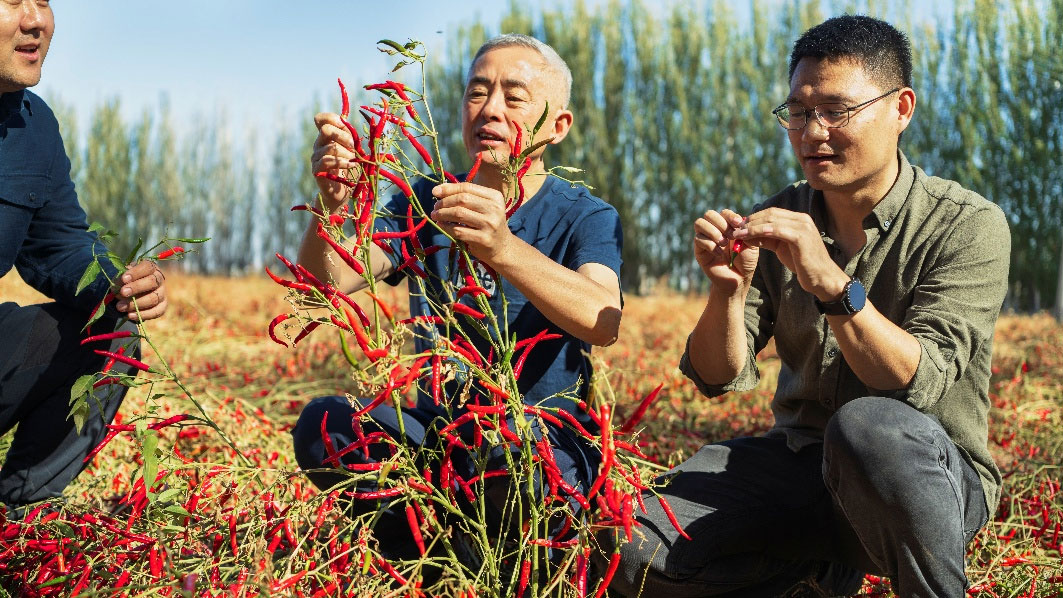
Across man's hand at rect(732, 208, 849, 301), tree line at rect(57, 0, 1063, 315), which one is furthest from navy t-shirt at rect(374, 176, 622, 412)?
tree line at rect(57, 0, 1063, 315)

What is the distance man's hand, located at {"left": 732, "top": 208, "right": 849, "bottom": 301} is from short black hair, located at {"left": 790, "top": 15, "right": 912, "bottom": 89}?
568 mm

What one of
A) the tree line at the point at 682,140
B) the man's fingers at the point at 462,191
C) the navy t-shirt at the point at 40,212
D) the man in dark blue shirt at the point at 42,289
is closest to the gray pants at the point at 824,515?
the man's fingers at the point at 462,191

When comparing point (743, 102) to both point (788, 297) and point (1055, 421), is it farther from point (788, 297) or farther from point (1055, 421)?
point (788, 297)

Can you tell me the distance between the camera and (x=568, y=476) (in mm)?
2215

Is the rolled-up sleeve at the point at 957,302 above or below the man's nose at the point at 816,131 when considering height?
below

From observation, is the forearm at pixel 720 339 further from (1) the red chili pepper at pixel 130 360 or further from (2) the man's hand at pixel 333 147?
(1) the red chili pepper at pixel 130 360

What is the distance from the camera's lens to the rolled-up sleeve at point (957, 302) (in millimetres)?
2053

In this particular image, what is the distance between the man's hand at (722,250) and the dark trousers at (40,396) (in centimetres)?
158

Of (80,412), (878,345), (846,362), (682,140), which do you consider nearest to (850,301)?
(878,345)

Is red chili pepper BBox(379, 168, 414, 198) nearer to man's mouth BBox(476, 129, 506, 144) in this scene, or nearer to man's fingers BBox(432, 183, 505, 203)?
man's fingers BBox(432, 183, 505, 203)

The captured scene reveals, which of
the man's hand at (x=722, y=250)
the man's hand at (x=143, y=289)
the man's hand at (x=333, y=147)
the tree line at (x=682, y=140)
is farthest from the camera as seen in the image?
the tree line at (x=682, y=140)

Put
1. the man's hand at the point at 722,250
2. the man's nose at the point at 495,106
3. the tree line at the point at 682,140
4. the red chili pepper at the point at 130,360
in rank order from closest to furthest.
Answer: the red chili pepper at the point at 130,360, the man's hand at the point at 722,250, the man's nose at the point at 495,106, the tree line at the point at 682,140

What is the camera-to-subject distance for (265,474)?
3291 millimetres

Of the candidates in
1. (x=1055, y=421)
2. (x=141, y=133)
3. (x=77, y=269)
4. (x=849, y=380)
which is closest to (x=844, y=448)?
(x=849, y=380)
